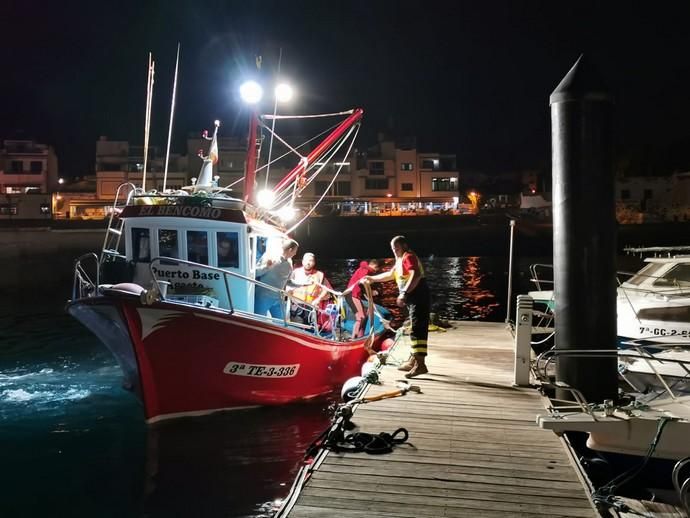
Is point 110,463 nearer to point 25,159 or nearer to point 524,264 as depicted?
point 524,264

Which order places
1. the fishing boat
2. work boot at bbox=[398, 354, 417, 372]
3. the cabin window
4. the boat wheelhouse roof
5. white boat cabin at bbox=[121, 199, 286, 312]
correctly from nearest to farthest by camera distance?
work boot at bbox=[398, 354, 417, 372]
the fishing boat
white boat cabin at bbox=[121, 199, 286, 312]
the boat wheelhouse roof
the cabin window

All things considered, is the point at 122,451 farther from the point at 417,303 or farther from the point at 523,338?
the point at 523,338

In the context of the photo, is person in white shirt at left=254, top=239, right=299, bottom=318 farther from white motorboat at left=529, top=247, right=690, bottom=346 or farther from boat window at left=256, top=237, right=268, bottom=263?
white motorboat at left=529, top=247, right=690, bottom=346

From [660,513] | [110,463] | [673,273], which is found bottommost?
[110,463]

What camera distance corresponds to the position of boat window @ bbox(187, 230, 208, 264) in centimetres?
1059

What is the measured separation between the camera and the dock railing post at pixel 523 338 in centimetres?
769

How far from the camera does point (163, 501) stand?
7.69 metres

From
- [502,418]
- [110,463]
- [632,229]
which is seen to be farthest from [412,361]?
[632,229]

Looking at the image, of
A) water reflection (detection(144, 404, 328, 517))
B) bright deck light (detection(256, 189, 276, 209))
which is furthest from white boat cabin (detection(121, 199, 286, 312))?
water reflection (detection(144, 404, 328, 517))

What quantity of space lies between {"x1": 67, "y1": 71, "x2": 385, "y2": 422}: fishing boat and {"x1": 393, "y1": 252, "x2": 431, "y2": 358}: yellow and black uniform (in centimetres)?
242

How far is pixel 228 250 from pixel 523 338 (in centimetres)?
529

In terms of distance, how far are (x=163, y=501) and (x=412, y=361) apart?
3.75 m

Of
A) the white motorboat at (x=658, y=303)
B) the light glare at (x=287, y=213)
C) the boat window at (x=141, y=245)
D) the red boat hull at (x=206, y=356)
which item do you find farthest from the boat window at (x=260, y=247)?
the white motorboat at (x=658, y=303)

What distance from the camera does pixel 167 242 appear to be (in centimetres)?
1059
